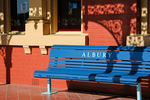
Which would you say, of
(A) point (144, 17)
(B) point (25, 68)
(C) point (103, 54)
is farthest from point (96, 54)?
(B) point (25, 68)

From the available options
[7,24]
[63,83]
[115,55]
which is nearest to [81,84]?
[63,83]

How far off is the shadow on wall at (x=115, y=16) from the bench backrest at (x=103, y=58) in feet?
1.91

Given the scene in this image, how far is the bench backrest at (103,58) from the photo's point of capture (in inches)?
294

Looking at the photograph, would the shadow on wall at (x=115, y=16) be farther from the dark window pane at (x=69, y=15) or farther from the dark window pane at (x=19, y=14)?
the dark window pane at (x=19, y=14)

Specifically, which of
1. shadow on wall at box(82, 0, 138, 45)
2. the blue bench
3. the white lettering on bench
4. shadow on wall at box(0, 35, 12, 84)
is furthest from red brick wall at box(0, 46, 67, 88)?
shadow on wall at box(82, 0, 138, 45)

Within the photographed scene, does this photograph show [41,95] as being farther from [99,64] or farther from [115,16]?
[115,16]

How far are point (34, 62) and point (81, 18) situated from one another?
1.71 metres

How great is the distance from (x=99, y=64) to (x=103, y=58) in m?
0.16

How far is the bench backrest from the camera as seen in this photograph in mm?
7461

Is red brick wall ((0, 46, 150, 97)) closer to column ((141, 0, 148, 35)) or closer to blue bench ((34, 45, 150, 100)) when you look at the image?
blue bench ((34, 45, 150, 100))

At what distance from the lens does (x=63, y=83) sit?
9.05 meters

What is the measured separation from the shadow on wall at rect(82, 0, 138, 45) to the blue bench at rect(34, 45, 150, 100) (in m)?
0.58

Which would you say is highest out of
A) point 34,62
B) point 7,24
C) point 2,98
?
point 7,24

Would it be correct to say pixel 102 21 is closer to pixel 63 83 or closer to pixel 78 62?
pixel 78 62
